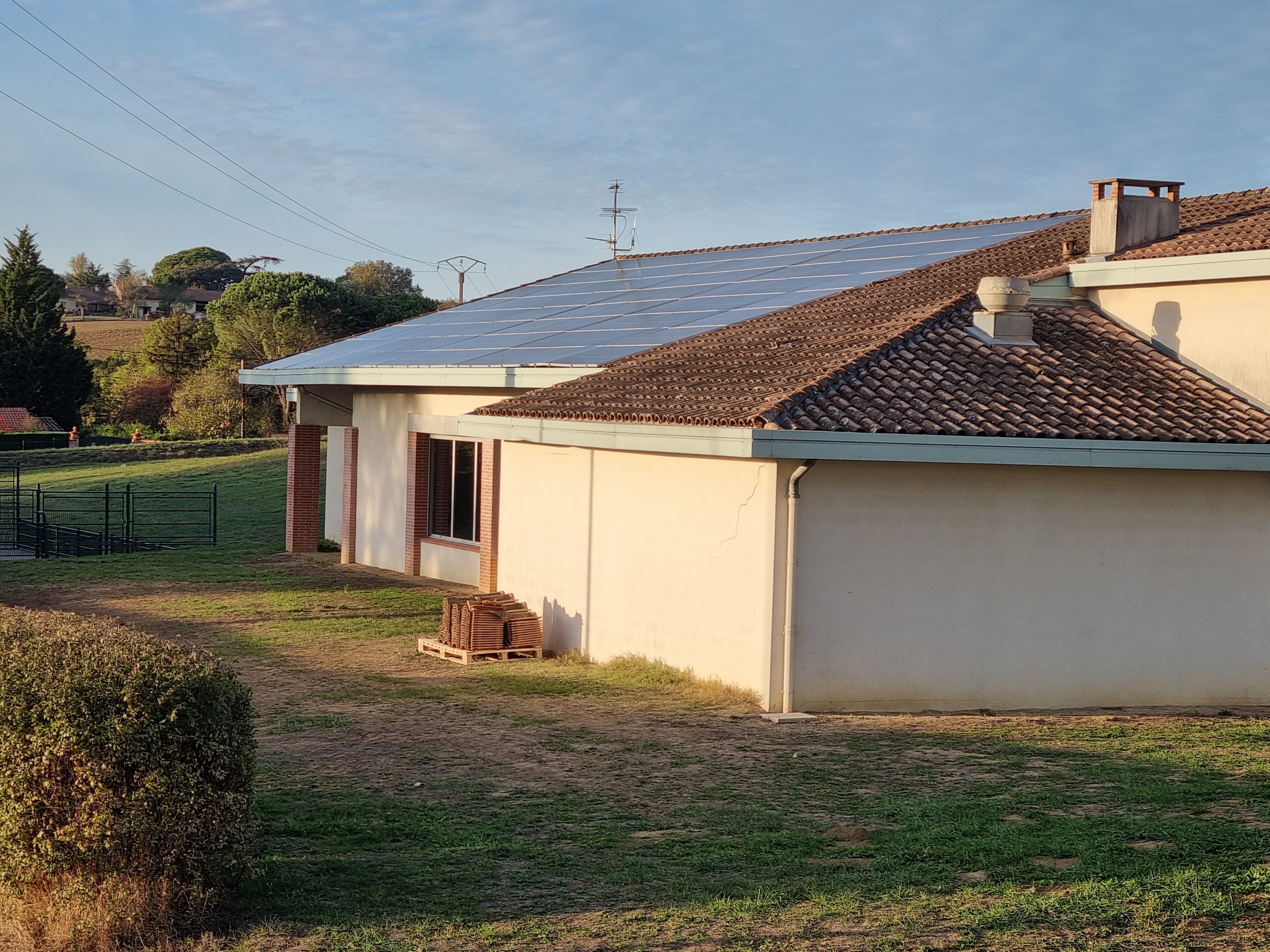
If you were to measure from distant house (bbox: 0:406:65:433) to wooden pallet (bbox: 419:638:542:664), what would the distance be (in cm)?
4974

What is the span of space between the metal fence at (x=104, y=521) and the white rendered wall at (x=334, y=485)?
3133 mm

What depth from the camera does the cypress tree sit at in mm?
64625

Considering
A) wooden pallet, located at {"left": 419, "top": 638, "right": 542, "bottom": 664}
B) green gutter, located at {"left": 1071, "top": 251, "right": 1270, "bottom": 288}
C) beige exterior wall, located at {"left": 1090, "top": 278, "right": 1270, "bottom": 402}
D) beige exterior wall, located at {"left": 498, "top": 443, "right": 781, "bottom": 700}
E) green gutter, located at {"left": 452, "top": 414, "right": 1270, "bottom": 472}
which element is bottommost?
wooden pallet, located at {"left": 419, "top": 638, "right": 542, "bottom": 664}

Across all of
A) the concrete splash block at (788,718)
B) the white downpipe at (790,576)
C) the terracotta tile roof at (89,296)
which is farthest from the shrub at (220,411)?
the terracotta tile roof at (89,296)

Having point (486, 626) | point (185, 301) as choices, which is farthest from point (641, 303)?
point (185, 301)

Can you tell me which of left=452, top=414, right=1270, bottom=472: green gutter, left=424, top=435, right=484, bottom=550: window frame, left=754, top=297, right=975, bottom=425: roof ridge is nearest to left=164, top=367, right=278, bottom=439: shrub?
left=424, top=435, right=484, bottom=550: window frame

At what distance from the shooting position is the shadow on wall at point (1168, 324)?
46.0ft

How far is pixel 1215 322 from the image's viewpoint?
13.6 metres

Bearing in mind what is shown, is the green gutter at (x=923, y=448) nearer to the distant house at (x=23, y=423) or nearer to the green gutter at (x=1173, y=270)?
the green gutter at (x=1173, y=270)

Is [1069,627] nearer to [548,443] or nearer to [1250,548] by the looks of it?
[1250,548]

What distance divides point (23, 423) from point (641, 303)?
4878cm

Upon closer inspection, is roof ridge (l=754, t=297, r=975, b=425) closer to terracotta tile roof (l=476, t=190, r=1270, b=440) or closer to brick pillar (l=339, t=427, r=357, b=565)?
terracotta tile roof (l=476, t=190, r=1270, b=440)

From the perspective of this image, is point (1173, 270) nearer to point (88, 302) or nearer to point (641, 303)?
point (641, 303)

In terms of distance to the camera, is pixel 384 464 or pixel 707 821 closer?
pixel 707 821
